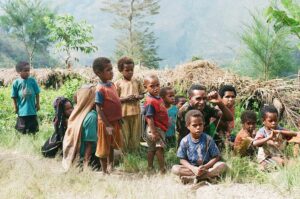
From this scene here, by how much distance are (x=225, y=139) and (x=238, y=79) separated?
2.62 metres

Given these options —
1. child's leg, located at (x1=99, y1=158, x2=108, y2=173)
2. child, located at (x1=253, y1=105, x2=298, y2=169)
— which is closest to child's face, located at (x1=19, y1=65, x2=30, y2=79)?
child's leg, located at (x1=99, y1=158, x2=108, y2=173)

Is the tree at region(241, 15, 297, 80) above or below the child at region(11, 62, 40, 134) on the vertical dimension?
above

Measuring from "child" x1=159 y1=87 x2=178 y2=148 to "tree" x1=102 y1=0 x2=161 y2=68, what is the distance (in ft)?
116

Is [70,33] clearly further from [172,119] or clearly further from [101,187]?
[101,187]

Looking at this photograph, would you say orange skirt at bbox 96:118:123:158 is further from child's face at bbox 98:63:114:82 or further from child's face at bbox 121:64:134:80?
child's face at bbox 121:64:134:80

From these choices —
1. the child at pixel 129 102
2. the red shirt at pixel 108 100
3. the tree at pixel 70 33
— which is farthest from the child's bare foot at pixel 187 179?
the tree at pixel 70 33

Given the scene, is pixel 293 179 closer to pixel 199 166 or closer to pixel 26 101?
pixel 199 166

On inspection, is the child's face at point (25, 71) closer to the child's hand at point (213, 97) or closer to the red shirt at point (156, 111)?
the red shirt at point (156, 111)

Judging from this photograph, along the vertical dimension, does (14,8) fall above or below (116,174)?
above

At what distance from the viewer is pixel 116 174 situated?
486 centimetres

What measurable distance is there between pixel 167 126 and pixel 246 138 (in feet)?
3.20

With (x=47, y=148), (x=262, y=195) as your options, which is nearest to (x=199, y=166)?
(x=262, y=195)

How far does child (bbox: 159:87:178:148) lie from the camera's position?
535cm

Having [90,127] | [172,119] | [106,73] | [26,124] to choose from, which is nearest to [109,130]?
[90,127]
